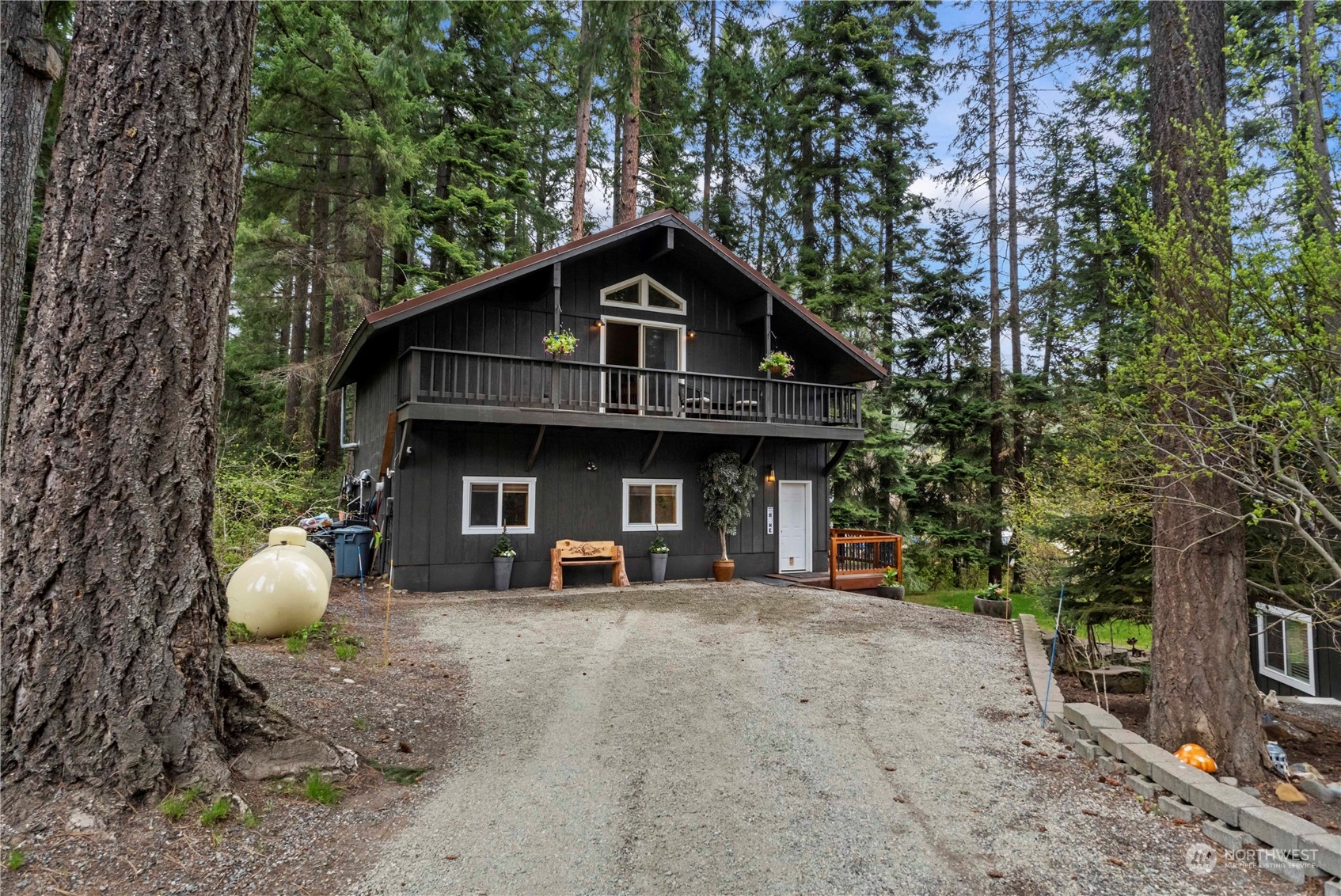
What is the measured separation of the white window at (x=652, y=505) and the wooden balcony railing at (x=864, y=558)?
9.51ft

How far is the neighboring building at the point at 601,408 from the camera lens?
10148 mm

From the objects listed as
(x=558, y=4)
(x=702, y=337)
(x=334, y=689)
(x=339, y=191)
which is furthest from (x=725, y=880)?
(x=339, y=191)

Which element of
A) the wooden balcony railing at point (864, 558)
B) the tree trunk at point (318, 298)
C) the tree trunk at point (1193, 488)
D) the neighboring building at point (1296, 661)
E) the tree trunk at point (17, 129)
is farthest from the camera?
the tree trunk at point (318, 298)

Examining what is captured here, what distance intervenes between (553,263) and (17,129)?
20.9ft

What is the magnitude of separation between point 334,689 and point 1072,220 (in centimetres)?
1908

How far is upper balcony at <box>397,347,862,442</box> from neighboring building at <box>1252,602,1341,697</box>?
249 inches

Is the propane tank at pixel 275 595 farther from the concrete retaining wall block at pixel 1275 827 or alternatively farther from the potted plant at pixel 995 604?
the potted plant at pixel 995 604

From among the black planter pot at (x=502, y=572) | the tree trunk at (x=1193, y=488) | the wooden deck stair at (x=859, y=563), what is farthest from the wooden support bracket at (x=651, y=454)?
the tree trunk at (x=1193, y=488)

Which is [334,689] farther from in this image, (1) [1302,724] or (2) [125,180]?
(1) [1302,724]

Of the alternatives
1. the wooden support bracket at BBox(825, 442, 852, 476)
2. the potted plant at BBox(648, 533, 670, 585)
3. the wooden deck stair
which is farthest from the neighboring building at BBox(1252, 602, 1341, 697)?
the potted plant at BBox(648, 533, 670, 585)

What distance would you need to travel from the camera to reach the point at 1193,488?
4215 mm

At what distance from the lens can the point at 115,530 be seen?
109 inches

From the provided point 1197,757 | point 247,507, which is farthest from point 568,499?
point 1197,757

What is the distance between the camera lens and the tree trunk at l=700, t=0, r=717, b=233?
18.6 meters
